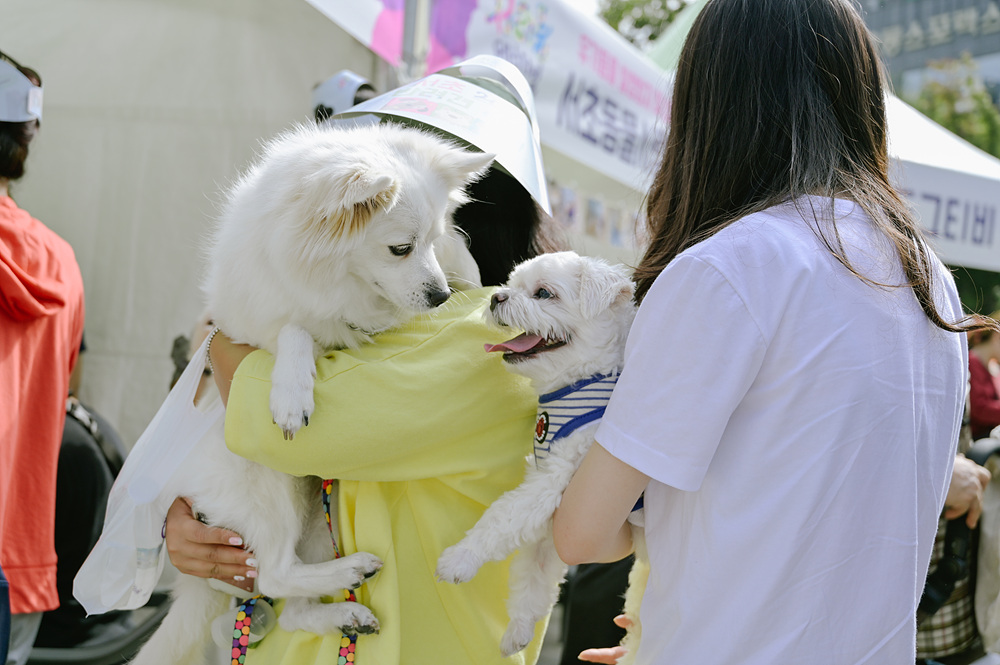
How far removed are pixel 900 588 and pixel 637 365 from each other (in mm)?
527

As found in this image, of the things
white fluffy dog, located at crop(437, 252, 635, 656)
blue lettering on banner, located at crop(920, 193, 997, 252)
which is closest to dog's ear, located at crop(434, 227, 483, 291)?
white fluffy dog, located at crop(437, 252, 635, 656)

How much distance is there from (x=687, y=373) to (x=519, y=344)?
538 millimetres

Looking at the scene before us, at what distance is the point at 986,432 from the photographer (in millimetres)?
4820

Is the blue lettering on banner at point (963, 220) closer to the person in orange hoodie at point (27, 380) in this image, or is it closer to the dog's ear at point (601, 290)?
the dog's ear at point (601, 290)

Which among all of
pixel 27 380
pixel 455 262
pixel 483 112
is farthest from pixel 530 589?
pixel 27 380

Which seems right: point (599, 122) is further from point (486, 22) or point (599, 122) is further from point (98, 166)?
point (98, 166)

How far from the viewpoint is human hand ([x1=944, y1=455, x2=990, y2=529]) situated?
9.00ft

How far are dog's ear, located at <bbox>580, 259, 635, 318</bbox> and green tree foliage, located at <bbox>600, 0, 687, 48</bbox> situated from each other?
19407 millimetres

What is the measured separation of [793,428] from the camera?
113 centimetres

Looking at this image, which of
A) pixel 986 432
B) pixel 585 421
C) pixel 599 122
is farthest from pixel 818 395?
pixel 986 432

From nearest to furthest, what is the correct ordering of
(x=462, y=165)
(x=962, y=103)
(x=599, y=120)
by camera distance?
(x=462, y=165), (x=599, y=120), (x=962, y=103)

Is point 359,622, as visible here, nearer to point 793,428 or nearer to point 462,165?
point 793,428

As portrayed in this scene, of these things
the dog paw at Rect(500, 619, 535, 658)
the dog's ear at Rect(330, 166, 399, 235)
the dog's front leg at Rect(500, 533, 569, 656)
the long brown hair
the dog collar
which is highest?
the long brown hair

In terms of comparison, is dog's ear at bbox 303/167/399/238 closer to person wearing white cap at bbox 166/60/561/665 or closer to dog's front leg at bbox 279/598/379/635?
person wearing white cap at bbox 166/60/561/665
